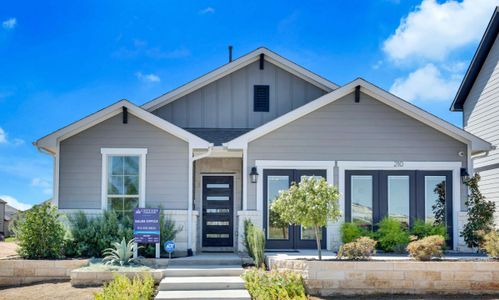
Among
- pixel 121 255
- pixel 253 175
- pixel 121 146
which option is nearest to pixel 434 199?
pixel 253 175

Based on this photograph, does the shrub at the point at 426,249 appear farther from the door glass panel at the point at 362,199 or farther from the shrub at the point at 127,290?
the shrub at the point at 127,290

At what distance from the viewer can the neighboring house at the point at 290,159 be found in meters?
12.1

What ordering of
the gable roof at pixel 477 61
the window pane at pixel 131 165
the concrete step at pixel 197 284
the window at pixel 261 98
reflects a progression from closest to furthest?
1. the concrete step at pixel 197 284
2. the window pane at pixel 131 165
3. the window at pixel 261 98
4. the gable roof at pixel 477 61

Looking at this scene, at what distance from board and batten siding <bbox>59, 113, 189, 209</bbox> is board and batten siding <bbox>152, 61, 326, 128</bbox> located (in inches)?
94.3

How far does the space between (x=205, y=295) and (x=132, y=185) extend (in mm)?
4131

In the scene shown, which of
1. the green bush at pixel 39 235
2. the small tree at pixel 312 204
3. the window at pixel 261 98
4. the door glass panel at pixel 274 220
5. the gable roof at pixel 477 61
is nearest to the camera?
the small tree at pixel 312 204

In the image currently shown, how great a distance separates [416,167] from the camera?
1251 centimetres

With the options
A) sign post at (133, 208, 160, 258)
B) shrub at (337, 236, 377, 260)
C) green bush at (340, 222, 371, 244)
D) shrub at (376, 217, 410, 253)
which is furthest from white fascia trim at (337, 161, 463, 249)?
sign post at (133, 208, 160, 258)

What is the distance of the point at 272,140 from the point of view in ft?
40.7

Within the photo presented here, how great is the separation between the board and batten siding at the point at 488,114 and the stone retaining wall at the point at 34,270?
471 inches

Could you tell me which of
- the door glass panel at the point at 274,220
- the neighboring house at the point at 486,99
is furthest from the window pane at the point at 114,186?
the neighboring house at the point at 486,99

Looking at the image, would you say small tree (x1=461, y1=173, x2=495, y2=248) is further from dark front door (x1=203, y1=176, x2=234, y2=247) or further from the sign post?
the sign post

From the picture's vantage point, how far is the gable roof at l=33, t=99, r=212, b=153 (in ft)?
39.2

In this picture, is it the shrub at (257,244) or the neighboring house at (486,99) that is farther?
the neighboring house at (486,99)
